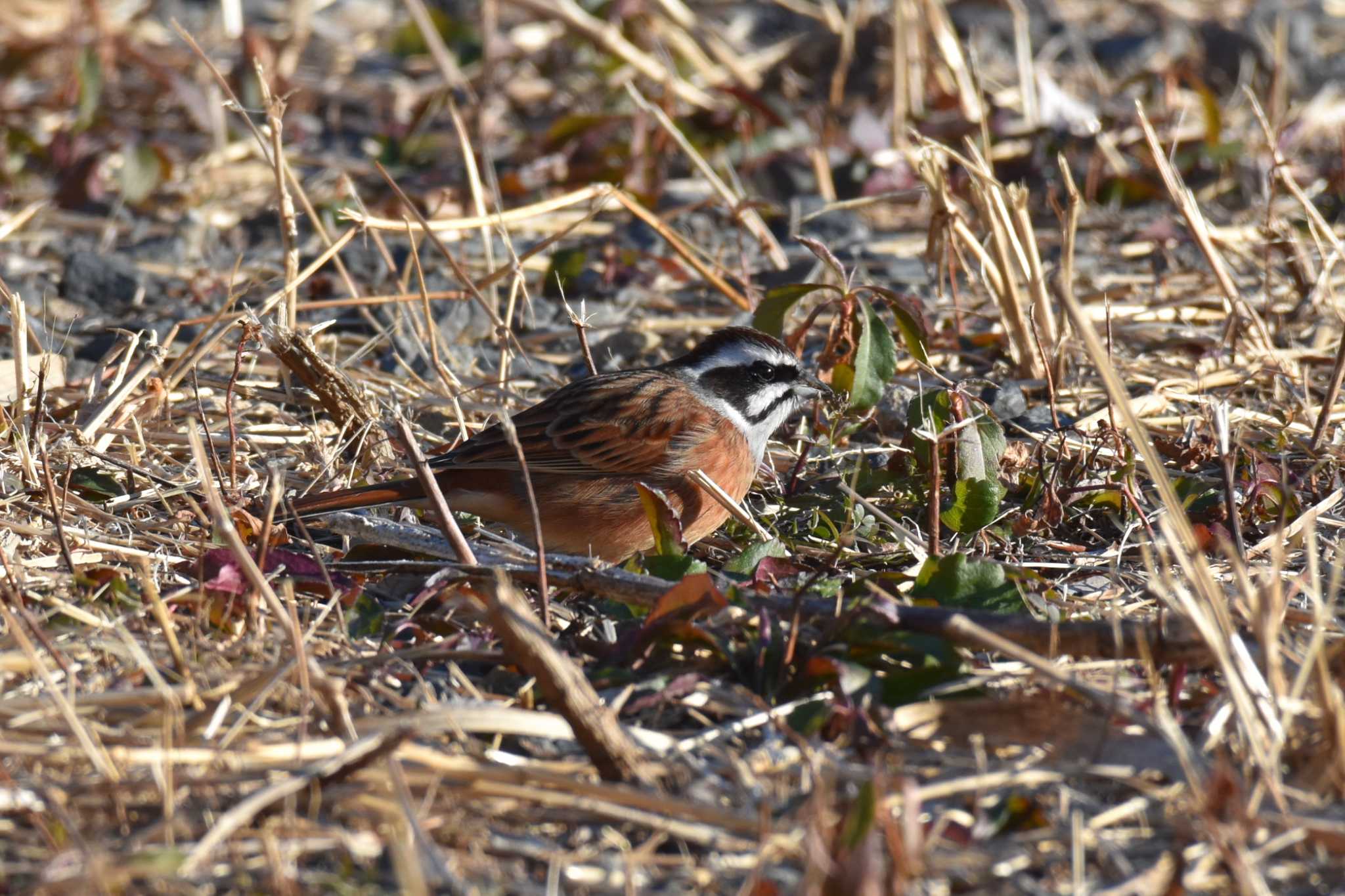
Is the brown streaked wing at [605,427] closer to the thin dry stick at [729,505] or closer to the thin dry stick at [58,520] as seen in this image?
the thin dry stick at [729,505]

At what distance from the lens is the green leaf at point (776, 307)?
5141 mm

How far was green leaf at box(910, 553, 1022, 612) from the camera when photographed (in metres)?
3.77

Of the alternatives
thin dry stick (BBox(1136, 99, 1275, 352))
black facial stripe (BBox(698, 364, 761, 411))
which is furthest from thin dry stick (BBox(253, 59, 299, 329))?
thin dry stick (BBox(1136, 99, 1275, 352))

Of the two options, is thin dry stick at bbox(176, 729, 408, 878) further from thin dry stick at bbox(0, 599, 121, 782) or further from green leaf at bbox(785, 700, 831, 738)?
green leaf at bbox(785, 700, 831, 738)

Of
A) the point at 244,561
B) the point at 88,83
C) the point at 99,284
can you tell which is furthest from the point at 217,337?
the point at 88,83

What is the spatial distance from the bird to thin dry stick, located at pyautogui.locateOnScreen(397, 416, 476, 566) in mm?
1095

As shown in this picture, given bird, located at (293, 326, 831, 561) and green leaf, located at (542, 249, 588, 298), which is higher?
green leaf, located at (542, 249, 588, 298)

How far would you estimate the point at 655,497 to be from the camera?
169 inches

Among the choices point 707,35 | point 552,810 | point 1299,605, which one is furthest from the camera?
point 707,35

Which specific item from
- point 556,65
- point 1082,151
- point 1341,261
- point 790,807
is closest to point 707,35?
point 556,65

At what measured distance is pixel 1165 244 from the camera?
6.85 meters

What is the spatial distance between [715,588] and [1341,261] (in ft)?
14.8

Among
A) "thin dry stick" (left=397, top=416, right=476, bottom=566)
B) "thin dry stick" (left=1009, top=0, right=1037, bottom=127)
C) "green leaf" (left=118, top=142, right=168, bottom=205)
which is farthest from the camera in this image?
"thin dry stick" (left=1009, top=0, right=1037, bottom=127)

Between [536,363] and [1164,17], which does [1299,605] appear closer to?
[536,363]
